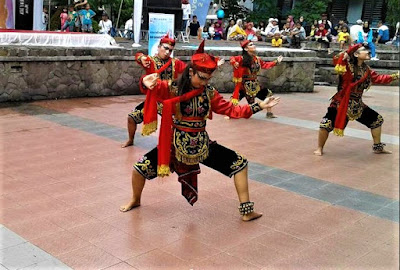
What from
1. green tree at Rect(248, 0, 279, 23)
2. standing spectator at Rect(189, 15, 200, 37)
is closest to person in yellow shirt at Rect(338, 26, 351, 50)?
standing spectator at Rect(189, 15, 200, 37)

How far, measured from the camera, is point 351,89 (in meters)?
7.02

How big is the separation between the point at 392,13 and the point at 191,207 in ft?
71.1

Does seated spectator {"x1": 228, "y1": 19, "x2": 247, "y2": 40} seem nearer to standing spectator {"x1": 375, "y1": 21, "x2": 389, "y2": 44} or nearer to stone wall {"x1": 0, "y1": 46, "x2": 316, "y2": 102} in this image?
standing spectator {"x1": 375, "y1": 21, "x2": 389, "y2": 44}

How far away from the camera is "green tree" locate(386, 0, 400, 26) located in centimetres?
2240

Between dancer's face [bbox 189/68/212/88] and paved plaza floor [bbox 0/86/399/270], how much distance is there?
1290 mm

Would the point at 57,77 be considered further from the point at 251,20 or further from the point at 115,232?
the point at 251,20

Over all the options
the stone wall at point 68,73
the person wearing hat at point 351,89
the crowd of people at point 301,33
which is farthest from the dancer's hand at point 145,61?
the crowd of people at point 301,33

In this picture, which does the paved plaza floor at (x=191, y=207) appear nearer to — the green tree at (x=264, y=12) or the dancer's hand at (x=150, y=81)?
the dancer's hand at (x=150, y=81)

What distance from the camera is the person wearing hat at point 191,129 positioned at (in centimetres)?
431

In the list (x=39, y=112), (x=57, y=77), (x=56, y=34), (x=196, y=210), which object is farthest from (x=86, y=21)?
(x=196, y=210)

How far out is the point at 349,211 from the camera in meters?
5.14

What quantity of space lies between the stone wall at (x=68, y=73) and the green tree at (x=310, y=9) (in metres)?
12.8

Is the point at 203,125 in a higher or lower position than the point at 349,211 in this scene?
higher

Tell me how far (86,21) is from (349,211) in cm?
1241
